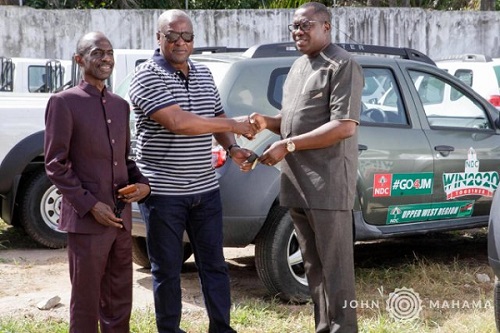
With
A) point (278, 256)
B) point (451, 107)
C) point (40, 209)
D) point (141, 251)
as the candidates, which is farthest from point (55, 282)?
point (451, 107)

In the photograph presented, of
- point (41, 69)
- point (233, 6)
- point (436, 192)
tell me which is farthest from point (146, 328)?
point (233, 6)

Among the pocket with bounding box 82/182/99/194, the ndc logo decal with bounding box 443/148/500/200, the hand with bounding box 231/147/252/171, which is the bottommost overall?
the ndc logo decal with bounding box 443/148/500/200

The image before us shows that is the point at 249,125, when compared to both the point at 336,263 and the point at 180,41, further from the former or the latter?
the point at 336,263

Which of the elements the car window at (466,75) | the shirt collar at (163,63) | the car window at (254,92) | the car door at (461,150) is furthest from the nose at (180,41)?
the car window at (466,75)

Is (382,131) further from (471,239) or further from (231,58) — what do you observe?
(471,239)

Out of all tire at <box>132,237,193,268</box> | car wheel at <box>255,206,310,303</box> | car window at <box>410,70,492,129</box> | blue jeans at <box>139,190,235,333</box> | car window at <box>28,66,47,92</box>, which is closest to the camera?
blue jeans at <box>139,190,235,333</box>

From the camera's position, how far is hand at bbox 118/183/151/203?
4.32 metres

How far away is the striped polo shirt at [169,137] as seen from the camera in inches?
177

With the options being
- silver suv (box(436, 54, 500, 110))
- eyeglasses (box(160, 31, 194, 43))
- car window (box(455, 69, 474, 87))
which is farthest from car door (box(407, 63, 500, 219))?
car window (box(455, 69, 474, 87))

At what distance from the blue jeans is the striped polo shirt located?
84 millimetres

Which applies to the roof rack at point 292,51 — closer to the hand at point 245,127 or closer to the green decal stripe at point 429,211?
the green decal stripe at point 429,211

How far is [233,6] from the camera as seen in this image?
20969 millimetres

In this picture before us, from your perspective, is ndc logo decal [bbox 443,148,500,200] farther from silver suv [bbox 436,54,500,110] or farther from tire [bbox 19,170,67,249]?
silver suv [bbox 436,54,500,110]

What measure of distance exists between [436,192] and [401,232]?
1.42 feet
